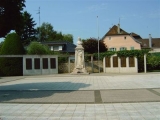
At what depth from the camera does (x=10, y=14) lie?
35.1 feet

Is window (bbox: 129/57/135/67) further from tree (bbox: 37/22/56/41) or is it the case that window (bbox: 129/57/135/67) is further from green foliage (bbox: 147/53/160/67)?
tree (bbox: 37/22/56/41)

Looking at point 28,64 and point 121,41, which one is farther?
point 121,41

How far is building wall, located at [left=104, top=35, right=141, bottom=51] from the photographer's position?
54.7m

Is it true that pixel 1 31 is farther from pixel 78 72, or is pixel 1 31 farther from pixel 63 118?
pixel 78 72

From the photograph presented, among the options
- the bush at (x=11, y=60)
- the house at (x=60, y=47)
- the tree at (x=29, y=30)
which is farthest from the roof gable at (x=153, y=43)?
the bush at (x=11, y=60)

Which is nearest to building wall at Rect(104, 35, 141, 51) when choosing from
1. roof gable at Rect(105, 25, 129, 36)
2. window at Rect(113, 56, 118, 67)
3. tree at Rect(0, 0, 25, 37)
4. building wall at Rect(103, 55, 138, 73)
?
roof gable at Rect(105, 25, 129, 36)

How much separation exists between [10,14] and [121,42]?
46251mm

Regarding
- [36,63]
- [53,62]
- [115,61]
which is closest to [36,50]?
[36,63]

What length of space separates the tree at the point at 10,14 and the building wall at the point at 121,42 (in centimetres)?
4510

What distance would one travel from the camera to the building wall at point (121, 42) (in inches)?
2152

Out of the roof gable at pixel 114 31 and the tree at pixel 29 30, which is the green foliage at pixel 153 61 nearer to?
the roof gable at pixel 114 31

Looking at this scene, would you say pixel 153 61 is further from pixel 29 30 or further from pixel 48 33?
pixel 48 33

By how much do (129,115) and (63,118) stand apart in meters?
2.00

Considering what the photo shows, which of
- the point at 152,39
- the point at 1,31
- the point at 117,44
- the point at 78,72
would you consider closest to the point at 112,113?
the point at 1,31
